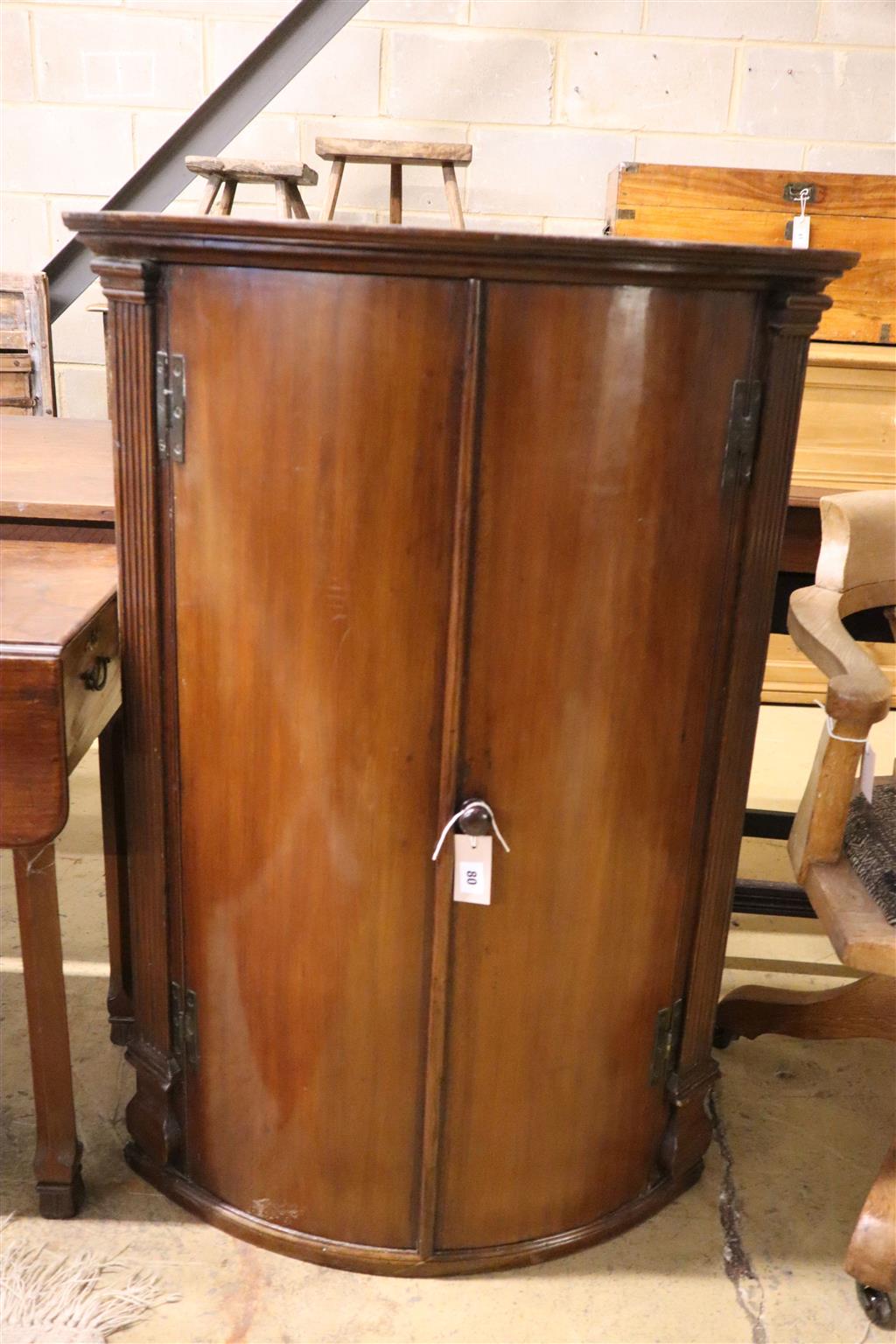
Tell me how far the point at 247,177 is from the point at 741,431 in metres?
2.19

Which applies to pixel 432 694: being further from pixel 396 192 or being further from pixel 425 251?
pixel 396 192

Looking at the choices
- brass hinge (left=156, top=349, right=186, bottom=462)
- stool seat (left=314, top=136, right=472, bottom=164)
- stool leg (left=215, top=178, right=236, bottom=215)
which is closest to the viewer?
brass hinge (left=156, top=349, right=186, bottom=462)

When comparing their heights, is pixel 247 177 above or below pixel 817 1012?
above

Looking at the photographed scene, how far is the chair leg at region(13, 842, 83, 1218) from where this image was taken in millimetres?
1419

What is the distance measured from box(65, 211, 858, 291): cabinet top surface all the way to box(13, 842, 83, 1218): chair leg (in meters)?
0.71

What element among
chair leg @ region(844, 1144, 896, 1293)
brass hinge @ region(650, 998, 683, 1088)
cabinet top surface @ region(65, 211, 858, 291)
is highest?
cabinet top surface @ region(65, 211, 858, 291)

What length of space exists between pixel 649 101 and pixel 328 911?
9.81 ft

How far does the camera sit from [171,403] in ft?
4.00

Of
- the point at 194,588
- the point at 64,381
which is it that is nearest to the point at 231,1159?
the point at 194,588

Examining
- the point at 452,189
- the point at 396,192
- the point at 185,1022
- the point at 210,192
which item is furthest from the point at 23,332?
the point at 185,1022

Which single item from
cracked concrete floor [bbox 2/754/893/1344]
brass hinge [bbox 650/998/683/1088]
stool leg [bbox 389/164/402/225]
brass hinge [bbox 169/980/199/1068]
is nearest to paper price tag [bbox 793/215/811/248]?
stool leg [bbox 389/164/402/225]

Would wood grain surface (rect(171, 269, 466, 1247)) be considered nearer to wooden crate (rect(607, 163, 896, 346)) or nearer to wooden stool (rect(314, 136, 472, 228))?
wooden stool (rect(314, 136, 472, 228))

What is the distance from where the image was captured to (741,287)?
118 cm

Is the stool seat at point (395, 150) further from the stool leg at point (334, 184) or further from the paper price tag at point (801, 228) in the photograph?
the paper price tag at point (801, 228)
